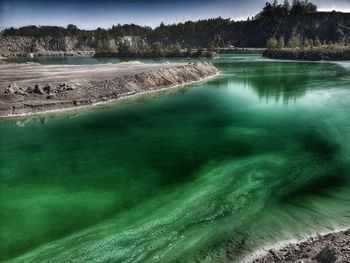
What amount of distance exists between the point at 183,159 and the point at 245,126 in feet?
32.2

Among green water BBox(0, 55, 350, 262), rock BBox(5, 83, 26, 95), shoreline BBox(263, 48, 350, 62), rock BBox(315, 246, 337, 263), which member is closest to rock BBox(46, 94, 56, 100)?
rock BBox(5, 83, 26, 95)

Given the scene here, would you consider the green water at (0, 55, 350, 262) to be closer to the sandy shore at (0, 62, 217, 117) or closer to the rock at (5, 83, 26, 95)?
the sandy shore at (0, 62, 217, 117)

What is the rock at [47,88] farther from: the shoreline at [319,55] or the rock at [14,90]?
the shoreline at [319,55]

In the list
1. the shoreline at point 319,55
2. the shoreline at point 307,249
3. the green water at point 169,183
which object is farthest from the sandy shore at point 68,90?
the shoreline at point 319,55

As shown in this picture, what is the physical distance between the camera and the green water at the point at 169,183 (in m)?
13.8

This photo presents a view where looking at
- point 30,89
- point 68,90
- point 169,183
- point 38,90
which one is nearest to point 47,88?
point 38,90

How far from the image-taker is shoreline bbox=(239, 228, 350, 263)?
10960mm

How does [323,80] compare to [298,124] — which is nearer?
[298,124]

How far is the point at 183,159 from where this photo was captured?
23.3m

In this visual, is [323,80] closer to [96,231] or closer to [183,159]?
[183,159]

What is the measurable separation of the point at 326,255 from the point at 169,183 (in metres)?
9.76

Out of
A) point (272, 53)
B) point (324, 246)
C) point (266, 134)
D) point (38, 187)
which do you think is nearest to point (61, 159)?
point (38, 187)

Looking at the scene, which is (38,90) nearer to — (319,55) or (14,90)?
(14,90)

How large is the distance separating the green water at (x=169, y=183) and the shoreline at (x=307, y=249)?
38 cm
